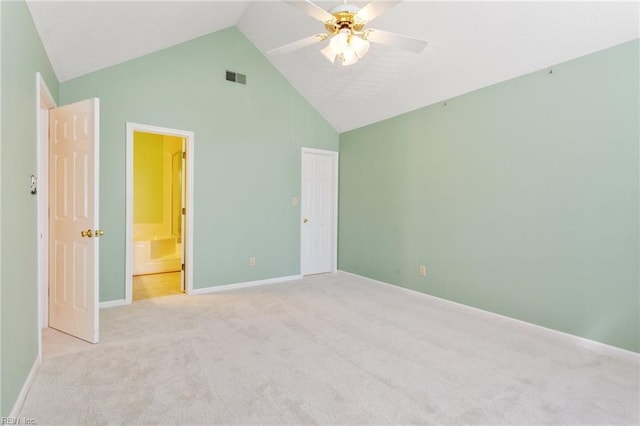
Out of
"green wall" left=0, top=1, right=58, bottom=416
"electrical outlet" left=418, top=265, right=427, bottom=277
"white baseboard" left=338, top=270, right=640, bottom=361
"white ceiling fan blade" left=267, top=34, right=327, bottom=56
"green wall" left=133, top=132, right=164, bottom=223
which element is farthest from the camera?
"green wall" left=133, top=132, right=164, bottom=223

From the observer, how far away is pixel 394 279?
181 inches

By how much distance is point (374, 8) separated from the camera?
205 centimetres

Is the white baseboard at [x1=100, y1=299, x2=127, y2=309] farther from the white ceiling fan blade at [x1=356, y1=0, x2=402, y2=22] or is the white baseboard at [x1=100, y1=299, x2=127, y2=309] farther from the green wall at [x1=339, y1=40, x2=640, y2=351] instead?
the white ceiling fan blade at [x1=356, y1=0, x2=402, y2=22]

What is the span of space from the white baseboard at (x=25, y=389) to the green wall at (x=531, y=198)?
3.81 meters

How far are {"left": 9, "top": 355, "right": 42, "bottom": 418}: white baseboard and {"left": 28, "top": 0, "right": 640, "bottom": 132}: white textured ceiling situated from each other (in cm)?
239

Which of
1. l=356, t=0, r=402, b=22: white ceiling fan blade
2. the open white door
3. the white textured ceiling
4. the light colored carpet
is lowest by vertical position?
the light colored carpet

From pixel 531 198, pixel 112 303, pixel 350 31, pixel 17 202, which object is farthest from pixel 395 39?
pixel 112 303

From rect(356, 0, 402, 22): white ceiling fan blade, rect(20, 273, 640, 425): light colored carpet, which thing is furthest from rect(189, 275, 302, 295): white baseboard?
rect(356, 0, 402, 22): white ceiling fan blade

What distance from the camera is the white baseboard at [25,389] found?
176cm

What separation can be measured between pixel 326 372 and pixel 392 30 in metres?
3.22

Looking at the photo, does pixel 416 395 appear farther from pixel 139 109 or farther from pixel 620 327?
pixel 139 109

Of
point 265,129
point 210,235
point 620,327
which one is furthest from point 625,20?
point 210,235

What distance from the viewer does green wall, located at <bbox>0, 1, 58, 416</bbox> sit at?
1.68 meters

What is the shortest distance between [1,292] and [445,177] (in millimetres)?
3949
